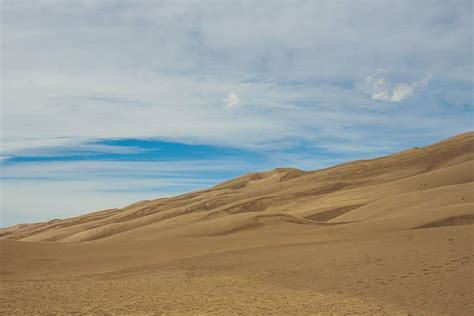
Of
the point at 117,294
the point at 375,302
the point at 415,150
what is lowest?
the point at 375,302

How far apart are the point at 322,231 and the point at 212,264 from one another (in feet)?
26.9

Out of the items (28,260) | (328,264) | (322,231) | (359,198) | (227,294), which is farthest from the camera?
(359,198)

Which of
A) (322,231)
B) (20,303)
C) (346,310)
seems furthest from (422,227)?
(20,303)

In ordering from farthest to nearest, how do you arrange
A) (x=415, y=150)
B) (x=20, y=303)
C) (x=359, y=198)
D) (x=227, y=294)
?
(x=415, y=150) → (x=359, y=198) → (x=227, y=294) → (x=20, y=303)

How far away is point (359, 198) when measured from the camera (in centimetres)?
4166

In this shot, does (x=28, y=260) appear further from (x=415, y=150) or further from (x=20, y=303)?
(x=415, y=150)

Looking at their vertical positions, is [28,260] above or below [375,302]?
above

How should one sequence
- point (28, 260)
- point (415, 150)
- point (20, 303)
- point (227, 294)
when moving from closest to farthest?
1. point (20, 303)
2. point (227, 294)
3. point (28, 260)
4. point (415, 150)

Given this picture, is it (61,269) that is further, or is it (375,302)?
(61,269)

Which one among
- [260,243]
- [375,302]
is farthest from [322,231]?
[375,302]

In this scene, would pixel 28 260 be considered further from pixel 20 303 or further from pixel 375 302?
pixel 375 302

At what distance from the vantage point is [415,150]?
62.5 meters

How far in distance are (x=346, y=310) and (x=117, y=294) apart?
702 cm

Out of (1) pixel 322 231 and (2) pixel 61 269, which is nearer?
(2) pixel 61 269
